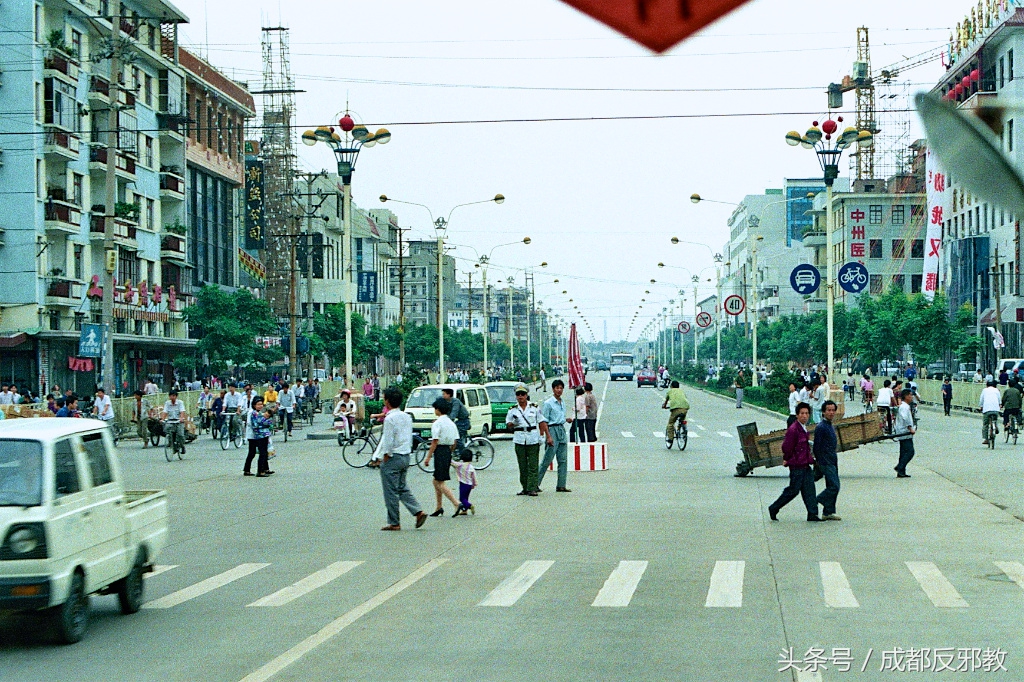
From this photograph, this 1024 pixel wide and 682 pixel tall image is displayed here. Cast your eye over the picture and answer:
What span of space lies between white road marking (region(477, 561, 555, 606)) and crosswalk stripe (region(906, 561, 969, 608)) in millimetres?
3485

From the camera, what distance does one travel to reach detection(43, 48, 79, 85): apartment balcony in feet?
171

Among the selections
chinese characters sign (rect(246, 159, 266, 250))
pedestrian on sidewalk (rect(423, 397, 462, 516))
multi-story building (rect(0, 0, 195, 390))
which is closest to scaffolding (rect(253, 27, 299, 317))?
chinese characters sign (rect(246, 159, 266, 250))

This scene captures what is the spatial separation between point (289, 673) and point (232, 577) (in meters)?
4.95

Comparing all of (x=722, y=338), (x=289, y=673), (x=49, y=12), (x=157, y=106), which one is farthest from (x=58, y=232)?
(x=722, y=338)

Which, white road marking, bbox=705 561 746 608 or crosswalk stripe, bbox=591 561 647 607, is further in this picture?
crosswalk stripe, bbox=591 561 647 607

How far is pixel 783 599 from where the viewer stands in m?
11.2

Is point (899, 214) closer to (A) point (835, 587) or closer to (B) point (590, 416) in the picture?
(B) point (590, 416)

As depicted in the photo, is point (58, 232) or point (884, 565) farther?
point (58, 232)

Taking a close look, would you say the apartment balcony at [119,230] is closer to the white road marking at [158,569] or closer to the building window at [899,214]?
the white road marking at [158,569]

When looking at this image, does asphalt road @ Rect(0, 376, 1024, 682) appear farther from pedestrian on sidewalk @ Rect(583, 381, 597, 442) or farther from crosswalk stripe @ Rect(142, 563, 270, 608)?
pedestrian on sidewalk @ Rect(583, 381, 597, 442)

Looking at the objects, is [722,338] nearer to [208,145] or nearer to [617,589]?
[208,145]

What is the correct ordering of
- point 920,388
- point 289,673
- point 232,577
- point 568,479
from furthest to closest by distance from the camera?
point 920,388, point 568,479, point 232,577, point 289,673

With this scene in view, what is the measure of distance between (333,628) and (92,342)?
28.5 m

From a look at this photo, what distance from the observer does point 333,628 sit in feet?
33.1
